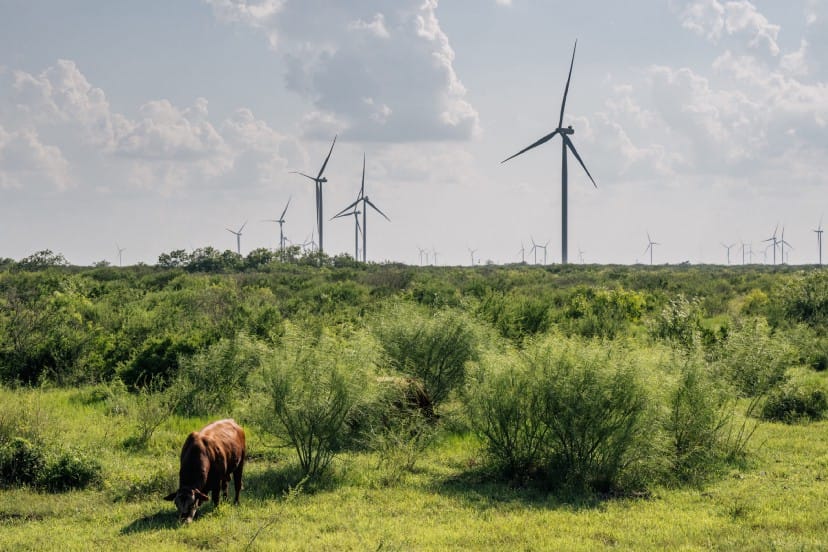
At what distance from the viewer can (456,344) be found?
651 inches

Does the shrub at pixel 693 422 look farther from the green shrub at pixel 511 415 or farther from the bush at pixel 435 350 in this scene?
the bush at pixel 435 350

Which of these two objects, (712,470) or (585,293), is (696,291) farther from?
(712,470)

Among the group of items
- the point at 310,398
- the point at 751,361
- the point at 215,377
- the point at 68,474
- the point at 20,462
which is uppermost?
the point at 751,361

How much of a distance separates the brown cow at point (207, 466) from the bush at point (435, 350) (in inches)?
227

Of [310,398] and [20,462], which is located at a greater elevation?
[310,398]

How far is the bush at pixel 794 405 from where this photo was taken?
17250 millimetres

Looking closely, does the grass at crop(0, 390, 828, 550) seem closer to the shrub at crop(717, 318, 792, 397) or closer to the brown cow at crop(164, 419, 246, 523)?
the brown cow at crop(164, 419, 246, 523)

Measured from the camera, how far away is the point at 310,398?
1198 cm

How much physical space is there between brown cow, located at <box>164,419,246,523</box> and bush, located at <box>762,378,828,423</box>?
11.9 meters

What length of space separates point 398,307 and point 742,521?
9537 millimetres

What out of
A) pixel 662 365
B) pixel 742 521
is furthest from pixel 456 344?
pixel 742 521

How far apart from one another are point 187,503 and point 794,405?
544 inches

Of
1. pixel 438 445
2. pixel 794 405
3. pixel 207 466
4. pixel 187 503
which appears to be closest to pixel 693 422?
pixel 438 445

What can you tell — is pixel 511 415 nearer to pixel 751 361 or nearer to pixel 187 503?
pixel 187 503
